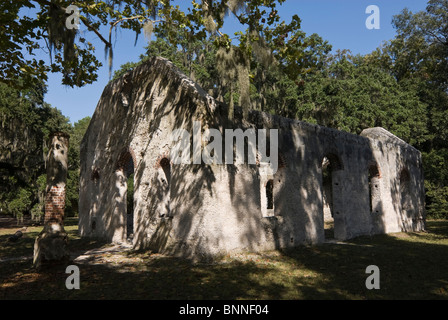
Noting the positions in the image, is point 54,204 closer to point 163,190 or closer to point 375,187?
point 163,190

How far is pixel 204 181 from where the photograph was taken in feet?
A: 25.8

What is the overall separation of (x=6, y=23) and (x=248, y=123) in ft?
20.3

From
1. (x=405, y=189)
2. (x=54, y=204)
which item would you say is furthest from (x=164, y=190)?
(x=405, y=189)

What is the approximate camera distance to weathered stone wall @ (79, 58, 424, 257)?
8.09 m

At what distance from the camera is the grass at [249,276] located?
539cm

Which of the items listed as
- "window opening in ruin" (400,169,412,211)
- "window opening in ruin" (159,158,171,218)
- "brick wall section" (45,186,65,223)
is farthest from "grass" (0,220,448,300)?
"window opening in ruin" (400,169,412,211)

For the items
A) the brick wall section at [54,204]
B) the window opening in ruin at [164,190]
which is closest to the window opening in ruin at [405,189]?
the window opening in ruin at [164,190]

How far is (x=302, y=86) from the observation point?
2147 cm

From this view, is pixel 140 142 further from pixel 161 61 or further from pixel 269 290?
pixel 269 290

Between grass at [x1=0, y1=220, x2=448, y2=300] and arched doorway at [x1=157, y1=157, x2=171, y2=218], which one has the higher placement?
arched doorway at [x1=157, y1=157, x2=171, y2=218]

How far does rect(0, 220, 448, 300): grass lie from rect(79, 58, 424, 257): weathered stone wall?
2.39 ft

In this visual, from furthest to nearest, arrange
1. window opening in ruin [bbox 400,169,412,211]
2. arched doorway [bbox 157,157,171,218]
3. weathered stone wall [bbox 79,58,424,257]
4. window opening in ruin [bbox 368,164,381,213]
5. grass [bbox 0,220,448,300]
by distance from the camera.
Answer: window opening in ruin [bbox 400,169,412,211] < window opening in ruin [bbox 368,164,381,213] < arched doorway [bbox 157,157,171,218] < weathered stone wall [bbox 79,58,424,257] < grass [bbox 0,220,448,300]

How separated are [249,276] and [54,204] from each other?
15.3 feet

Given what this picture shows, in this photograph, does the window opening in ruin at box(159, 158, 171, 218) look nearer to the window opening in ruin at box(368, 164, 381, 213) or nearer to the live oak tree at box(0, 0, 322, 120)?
the live oak tree at box(0, 0, 322, 120)
